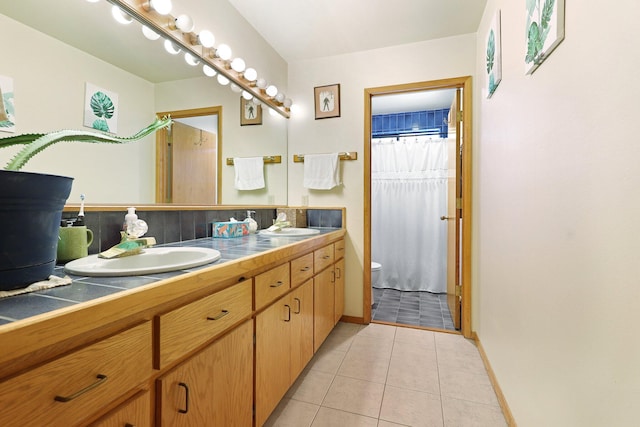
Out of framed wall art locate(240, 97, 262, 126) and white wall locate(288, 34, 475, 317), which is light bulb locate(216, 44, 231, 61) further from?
white wall locate(288, 34, 475, 317)

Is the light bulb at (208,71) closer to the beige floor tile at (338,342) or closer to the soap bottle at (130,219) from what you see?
the soap bottle at (130,219)

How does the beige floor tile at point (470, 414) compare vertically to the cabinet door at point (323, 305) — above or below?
below

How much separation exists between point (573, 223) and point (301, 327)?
1.23 m

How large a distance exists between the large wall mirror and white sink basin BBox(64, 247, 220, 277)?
0.93 ft

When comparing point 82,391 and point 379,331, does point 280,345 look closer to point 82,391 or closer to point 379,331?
point 82,391

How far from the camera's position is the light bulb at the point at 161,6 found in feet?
4.26

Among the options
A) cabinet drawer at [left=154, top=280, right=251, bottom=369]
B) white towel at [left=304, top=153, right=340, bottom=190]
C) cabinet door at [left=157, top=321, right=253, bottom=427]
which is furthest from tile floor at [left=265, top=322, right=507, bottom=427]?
white towel at [left=304, top=153, right=340, bottom=190]

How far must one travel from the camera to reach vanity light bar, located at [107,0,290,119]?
1.26 meters

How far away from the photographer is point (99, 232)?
1118 mm

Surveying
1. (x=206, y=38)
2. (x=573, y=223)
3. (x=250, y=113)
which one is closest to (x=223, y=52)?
(x=206, y=38)

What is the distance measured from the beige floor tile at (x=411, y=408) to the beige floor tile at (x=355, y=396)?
0.04 m

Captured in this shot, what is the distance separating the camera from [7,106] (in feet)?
2.85

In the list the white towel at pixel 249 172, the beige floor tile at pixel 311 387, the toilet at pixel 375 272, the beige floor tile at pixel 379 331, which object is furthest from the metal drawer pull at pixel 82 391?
the toilet at pixel 375 272

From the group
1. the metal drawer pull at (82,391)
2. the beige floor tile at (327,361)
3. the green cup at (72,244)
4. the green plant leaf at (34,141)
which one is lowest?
the beige floor tile at (327,361)
